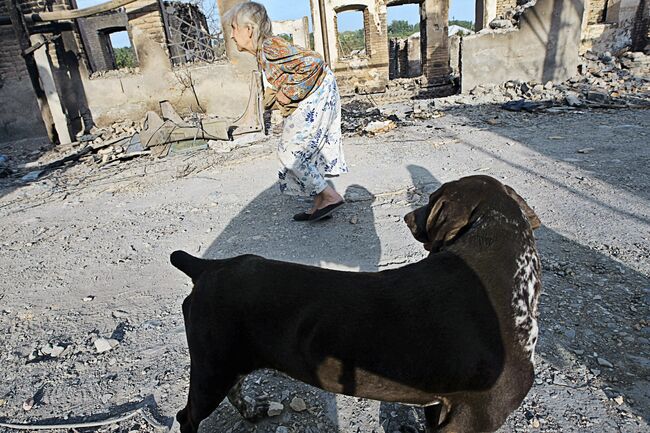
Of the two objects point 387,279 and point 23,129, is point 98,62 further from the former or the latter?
point 387,279

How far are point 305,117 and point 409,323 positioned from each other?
9.01 feet

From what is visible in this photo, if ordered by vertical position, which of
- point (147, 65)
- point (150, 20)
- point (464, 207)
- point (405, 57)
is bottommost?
point (464, 207)

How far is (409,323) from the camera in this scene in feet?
4.27

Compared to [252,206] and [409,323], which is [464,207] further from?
[252,206]

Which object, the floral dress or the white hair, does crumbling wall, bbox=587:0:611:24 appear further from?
the white hair

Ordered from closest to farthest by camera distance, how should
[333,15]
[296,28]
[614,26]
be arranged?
1. [614,26]
2. [333,15]
3. [296,28]

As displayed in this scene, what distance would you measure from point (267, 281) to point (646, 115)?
7.76m

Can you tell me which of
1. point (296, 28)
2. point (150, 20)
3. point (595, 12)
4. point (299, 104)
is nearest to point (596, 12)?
point (595, 12)

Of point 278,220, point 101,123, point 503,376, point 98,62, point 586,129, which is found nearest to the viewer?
point 503,376

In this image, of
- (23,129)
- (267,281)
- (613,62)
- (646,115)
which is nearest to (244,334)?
(267,281)

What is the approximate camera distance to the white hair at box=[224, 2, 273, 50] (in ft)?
11.2

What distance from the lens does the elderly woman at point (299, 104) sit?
349cm

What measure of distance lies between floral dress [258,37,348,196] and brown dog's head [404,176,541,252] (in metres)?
2.21

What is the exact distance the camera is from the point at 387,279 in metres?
1.41
